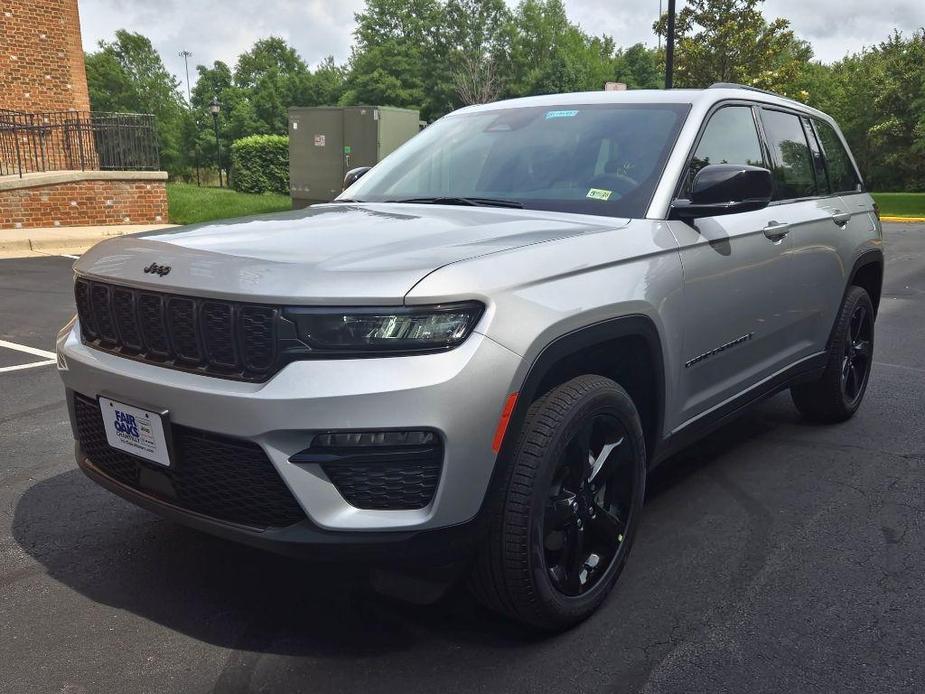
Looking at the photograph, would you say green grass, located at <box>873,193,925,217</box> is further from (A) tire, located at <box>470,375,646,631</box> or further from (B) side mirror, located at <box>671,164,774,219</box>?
(A) tire, located at <box>470,375,646,631</box>

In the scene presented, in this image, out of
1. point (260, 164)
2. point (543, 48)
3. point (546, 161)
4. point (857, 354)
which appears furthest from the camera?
point (543, 48)

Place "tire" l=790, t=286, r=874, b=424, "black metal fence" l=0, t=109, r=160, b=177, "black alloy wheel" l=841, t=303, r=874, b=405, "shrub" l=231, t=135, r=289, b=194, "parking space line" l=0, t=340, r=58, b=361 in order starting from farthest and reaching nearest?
"shrub" l=231, t=135, r=289, b=194
"black metal fence" l=0, t=109, r=160, b=177
"parking space line" l=0, t=340, r=58, b=361
"black alloy wheel" l=841, t=303, r=874, b=405
"tire" l=790, t=286, r=874, b=424

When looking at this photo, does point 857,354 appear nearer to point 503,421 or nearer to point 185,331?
point 503,421

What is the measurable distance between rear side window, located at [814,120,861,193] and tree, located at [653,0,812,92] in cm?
3198

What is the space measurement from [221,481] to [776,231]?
273cm

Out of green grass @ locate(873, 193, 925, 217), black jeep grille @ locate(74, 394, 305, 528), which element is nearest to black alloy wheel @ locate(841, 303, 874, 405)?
black jeep grille @ locate(74, 394, 305, 528)

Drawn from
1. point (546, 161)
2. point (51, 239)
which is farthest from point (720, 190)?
point (51, 239)

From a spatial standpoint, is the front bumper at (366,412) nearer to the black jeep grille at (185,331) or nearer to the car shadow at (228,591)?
the black jeep grille at (185,331)

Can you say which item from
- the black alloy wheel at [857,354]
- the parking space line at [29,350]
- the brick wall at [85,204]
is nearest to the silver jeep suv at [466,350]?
the black alloy wheel at [857,354]

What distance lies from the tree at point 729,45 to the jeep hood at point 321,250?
34.9 m

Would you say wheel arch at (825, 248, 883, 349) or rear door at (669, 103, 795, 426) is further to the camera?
wheel arch at (825, 248, 883, 349)

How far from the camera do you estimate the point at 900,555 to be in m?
3.47

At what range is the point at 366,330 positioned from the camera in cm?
232

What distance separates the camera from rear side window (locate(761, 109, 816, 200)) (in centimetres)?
431
